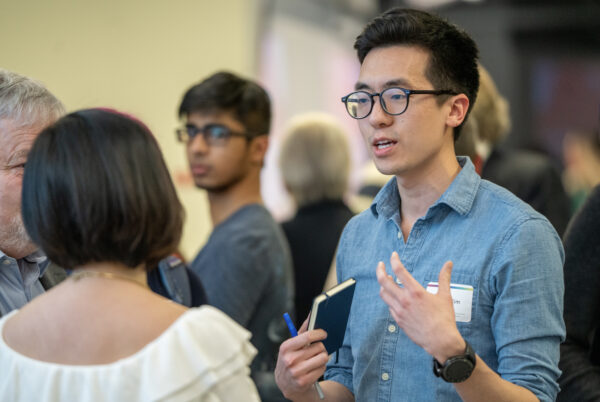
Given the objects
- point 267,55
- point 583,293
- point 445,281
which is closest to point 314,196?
point 583,293

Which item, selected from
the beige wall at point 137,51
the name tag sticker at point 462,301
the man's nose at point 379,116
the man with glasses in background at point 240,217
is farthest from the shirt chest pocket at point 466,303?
the beige wall at point 137,51

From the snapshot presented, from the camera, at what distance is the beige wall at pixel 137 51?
3.75 metres

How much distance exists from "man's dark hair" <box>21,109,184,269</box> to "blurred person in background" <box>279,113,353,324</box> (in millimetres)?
2183

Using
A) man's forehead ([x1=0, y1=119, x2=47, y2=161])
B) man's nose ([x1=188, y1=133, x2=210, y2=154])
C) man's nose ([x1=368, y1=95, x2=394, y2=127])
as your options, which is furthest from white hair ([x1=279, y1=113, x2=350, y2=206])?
man's forehead ([x1=0, y1=119, x2=47, y2=161])

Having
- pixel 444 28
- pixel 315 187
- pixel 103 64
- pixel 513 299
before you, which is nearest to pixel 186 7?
pixel 103 64

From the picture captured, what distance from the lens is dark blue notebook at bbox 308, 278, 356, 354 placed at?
1.56 metres

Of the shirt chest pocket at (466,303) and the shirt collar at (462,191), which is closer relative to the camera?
the shirt chest pocket at (466,303)

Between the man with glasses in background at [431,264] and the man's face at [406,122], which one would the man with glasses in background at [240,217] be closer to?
the man with glasses in background at [431,264]

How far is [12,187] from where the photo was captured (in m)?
1.75

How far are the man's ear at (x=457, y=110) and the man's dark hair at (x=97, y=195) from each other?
800 mm

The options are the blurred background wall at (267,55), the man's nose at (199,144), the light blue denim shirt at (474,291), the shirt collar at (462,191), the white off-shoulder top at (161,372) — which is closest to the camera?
the white off-shoulder top at (161,372)

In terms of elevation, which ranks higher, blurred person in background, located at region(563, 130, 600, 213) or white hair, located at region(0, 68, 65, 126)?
white hair, located at region(0, 68, 65, 126)

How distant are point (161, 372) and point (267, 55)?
17.0 ft

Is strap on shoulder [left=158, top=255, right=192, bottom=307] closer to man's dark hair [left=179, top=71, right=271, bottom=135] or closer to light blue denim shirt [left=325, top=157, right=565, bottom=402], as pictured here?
light blue denim shirt [left=325, top=157, right=565, bottom=402]
